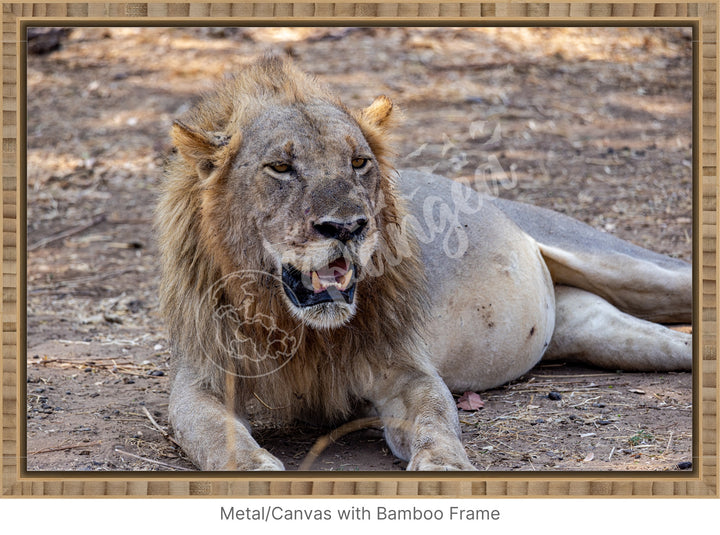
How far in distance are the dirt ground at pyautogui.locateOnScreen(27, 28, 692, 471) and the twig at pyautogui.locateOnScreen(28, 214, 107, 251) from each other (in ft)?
0.07

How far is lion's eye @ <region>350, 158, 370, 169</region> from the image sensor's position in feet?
11.4

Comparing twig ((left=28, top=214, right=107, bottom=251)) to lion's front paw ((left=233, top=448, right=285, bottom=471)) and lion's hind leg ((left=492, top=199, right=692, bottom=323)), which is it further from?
lion's front paw ((left=233, top=448, right=285, bottom=471))

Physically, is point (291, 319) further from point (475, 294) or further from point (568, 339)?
point (568, 339)

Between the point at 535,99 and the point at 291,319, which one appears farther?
the point at 535,99

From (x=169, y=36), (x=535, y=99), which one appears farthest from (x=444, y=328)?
(x=169, y=36)

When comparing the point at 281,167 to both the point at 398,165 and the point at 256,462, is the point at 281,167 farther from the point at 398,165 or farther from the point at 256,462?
the point at 398,165

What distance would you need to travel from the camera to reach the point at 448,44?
1068cm

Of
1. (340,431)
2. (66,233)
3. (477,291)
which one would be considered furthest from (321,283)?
(66,233)

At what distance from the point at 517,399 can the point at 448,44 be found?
7015 mm

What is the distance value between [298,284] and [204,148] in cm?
66

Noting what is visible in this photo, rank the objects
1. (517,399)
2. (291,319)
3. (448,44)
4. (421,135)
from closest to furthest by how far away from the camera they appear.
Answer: (291,319)
(517,399)
(421,135)
(448,44)

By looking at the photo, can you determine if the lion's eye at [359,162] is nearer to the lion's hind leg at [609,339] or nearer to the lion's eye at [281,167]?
the lion's eye at [281,167]

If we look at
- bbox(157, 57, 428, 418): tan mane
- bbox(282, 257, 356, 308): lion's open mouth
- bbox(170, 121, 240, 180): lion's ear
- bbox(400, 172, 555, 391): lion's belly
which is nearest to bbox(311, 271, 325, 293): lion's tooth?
bbox(282, 257, 356, 308): lion's open mouth

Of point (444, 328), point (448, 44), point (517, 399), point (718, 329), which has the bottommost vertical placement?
point (517, 399)
